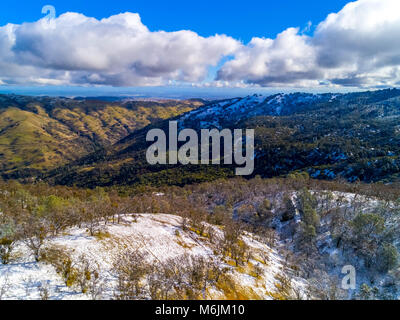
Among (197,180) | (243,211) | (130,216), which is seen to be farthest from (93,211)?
(197,180)

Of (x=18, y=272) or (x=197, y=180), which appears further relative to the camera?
(x=197, y=180)

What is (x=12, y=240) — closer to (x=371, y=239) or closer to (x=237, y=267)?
(x=237, y=267)

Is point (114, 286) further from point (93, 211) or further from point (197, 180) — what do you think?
point (197, 180)

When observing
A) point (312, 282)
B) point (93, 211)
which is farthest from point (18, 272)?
point (312, 282)

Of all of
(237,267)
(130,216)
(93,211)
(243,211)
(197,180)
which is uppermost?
(93,211)

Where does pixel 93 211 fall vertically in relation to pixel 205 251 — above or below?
above
